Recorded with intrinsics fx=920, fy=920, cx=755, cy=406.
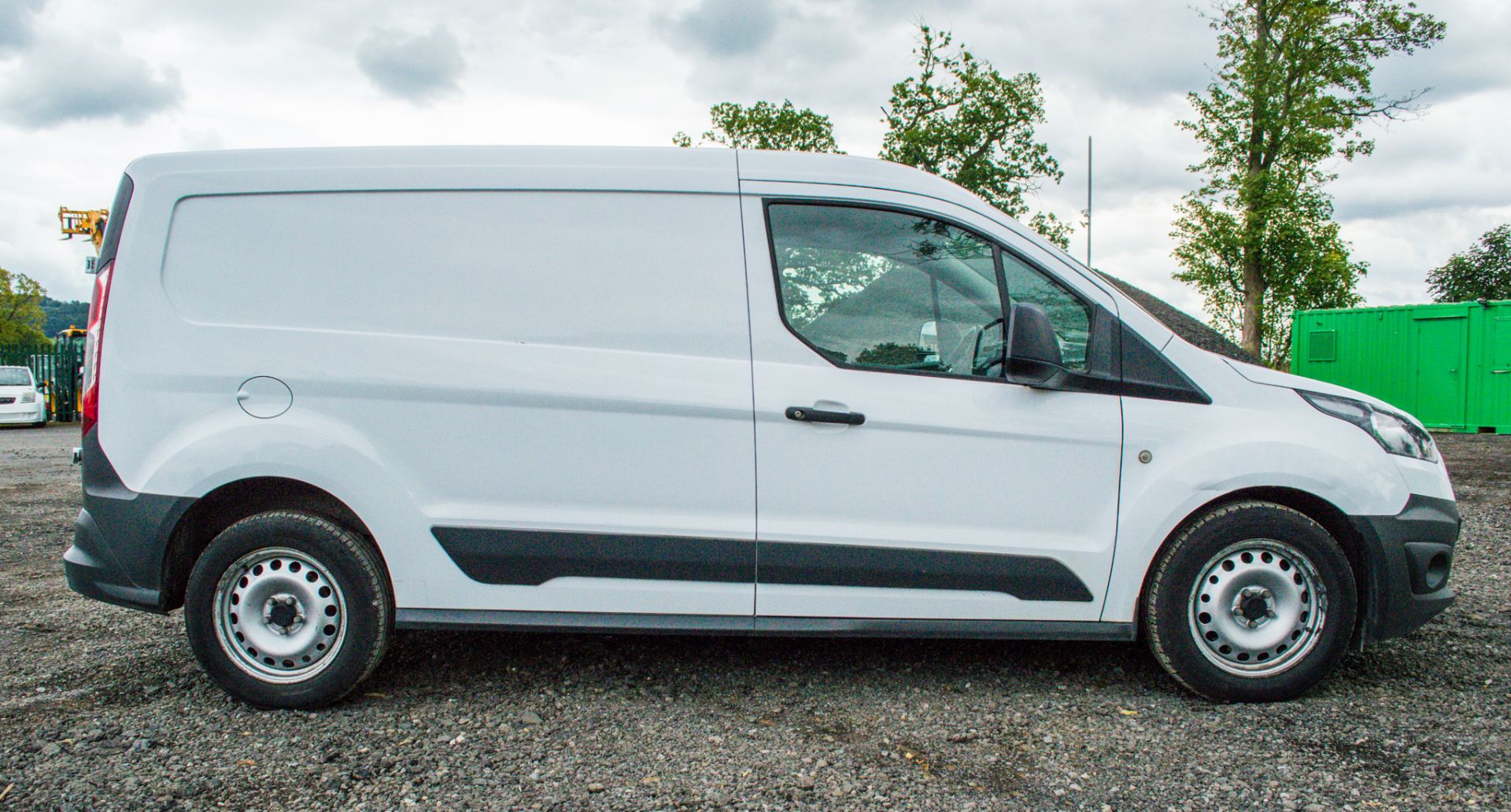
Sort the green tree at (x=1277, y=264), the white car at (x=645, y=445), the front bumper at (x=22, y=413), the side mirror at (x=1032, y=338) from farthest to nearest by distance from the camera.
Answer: the green tree at (x=1277, y=264), the front bumper at (x=22, y=413), the white car at (x=645, y=445), the side mirror at (x=1032, y=338)

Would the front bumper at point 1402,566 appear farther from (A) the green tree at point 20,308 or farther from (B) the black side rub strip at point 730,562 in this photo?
(A) the green tree at point 20,308

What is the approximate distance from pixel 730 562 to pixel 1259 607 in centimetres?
175

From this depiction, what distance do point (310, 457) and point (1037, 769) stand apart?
2.41 metres

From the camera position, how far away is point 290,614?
3.01 meters

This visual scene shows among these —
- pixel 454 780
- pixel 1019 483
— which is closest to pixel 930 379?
pixel 1019 483

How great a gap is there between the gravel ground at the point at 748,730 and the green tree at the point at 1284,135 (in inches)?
872

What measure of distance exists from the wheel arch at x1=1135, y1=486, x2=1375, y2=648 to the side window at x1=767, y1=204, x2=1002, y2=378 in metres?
0.82

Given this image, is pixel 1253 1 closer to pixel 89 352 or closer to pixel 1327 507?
pixel 1327 507

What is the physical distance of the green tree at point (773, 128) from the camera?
1344 inches

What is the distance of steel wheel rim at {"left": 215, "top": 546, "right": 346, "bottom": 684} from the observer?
118 inches

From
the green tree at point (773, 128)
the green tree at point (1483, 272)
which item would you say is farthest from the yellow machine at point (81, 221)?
the green tree at point (1483, 272)

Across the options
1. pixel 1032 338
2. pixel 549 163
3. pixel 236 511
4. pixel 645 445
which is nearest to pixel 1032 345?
pixel 1032 338

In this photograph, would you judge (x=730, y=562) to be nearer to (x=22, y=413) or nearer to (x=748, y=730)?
(x=748, y=730)

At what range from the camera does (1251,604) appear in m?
3.02
